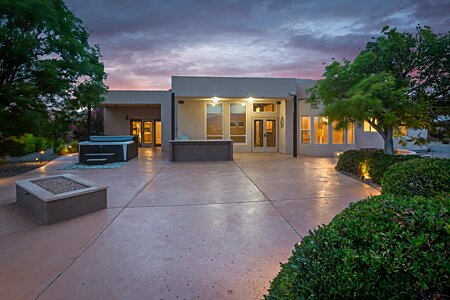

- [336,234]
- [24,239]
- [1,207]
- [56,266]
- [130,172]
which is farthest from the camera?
[130,172]

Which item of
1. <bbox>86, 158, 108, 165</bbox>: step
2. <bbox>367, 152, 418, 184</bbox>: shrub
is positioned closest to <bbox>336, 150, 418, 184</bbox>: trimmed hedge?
<bbox>367, 152, 418, 184</bbox>: shrub

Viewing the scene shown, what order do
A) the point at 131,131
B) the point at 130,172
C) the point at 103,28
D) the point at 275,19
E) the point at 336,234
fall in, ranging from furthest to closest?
the point at 131,131 < the point at 103,28 < the point at 275,19 < the point at 130,172 < the point at 336,234

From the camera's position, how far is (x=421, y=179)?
12.3 feet

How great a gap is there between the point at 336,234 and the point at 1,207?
6318 mm

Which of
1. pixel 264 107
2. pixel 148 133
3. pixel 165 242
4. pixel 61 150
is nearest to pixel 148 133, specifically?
pixel 148 133

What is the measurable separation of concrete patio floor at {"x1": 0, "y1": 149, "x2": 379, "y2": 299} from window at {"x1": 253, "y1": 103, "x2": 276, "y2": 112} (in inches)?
454

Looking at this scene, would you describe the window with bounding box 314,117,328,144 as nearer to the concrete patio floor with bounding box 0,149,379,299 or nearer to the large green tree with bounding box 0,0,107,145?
the concrete patio floor with bounding box 0,149,379,299

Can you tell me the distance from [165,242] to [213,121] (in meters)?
14.1

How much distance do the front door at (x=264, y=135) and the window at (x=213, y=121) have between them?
2.34 meters

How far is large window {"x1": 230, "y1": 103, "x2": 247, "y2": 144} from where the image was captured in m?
17.2

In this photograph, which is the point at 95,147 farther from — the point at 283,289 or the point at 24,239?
the point at 283,289

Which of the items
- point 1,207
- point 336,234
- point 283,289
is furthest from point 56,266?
point 1,207

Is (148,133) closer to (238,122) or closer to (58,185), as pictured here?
(238,122)

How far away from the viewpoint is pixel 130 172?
372 inches
